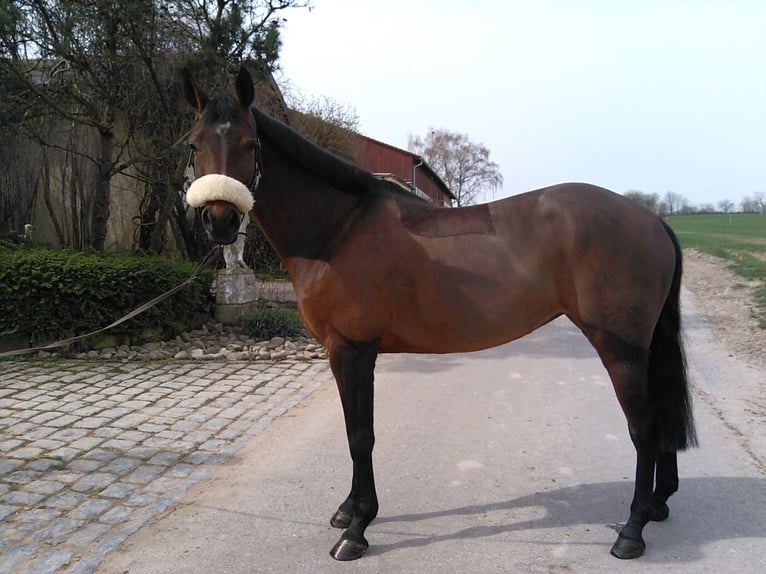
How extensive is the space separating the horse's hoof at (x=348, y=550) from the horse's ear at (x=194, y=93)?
2.15 meters

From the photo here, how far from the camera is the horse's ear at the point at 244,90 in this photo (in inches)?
95.3

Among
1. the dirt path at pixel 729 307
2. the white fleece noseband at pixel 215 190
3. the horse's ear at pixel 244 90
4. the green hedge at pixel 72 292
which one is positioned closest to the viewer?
the white fleece noseband at pixel 215 190

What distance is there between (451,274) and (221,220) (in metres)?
1.12

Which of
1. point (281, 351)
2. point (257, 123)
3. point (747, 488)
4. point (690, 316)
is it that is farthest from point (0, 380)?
point (690, 316)

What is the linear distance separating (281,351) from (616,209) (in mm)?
5160

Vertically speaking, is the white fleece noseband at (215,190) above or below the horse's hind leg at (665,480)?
above

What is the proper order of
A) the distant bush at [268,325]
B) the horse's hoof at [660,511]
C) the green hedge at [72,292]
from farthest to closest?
the distant bush at [268,325] < the green hedge at [72,292] < the horse's hoof at [660,511]

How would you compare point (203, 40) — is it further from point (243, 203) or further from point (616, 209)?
point (616, 209)

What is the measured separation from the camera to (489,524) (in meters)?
2.89

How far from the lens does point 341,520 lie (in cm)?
285

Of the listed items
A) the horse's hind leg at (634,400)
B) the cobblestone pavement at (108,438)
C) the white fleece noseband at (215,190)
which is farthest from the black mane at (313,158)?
the cobblestone pavement at (108,438)

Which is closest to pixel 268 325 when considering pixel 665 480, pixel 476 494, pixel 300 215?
pixel 476 494

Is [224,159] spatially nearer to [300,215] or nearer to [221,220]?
[221,220]

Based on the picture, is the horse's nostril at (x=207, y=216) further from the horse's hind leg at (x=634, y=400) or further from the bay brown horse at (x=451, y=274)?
the horse's hind leg at (x=634, y=400)
